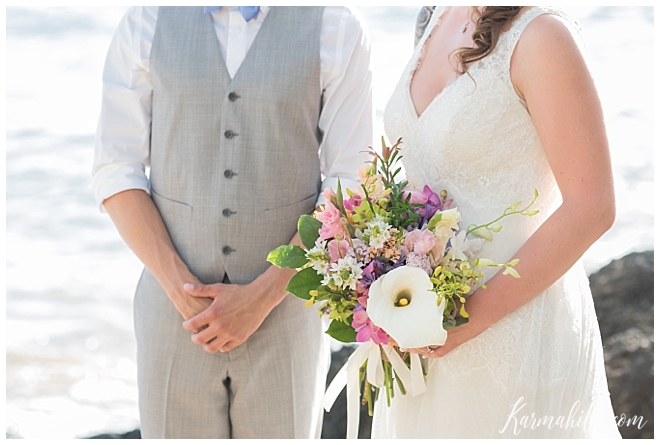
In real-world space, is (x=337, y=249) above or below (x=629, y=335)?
above

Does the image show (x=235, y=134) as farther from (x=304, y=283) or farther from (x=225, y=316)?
(x=304, y=283)

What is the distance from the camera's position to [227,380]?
242 cm

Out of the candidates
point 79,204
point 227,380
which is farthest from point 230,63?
point 79,204

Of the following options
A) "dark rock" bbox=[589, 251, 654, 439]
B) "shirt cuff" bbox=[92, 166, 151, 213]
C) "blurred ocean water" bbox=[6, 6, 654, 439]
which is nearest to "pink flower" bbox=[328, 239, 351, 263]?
"shirt cuff" bbox=[92, 166, 151, 213]

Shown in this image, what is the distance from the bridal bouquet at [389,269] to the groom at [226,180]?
564mm

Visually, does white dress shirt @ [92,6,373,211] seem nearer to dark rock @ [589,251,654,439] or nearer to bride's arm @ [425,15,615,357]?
bride's arm @ [425,15,615,357]

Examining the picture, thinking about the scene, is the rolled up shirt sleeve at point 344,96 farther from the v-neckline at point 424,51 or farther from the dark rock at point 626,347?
the dark rock at point 626,347

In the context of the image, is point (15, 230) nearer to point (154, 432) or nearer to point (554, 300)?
point (154, 432)

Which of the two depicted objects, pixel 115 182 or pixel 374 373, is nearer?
pixel 374 373

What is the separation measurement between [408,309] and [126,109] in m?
1.31

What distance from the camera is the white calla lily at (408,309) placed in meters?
1.57

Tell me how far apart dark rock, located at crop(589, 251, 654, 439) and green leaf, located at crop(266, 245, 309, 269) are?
1.79m

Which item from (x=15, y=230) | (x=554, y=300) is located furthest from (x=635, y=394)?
(x=15, y=230)

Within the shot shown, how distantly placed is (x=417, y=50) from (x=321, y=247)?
70 cm
